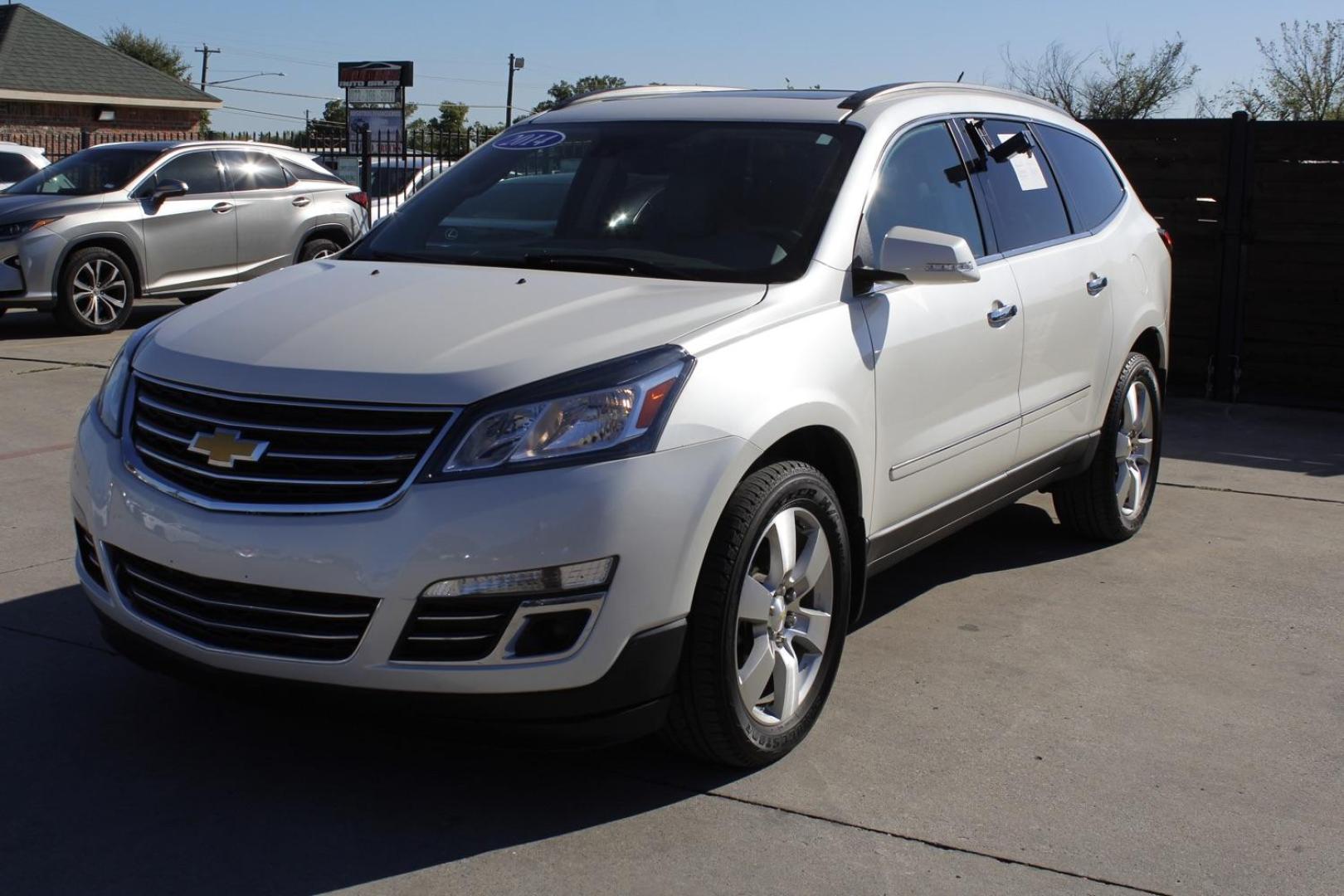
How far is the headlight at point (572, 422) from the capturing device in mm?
3252

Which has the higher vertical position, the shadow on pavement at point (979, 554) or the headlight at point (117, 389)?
the headlight at point (117, 389)

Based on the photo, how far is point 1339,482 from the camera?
24.8 ft

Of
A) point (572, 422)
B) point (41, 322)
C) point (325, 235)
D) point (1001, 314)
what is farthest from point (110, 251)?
point (572, 422)

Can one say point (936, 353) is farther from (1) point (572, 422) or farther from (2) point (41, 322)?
(2) point (41, 322)

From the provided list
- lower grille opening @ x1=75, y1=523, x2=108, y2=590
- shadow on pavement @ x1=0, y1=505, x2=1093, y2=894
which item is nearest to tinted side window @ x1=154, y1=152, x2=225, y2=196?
shadow on pavement @ x1=0, y1=505, x2=1093, y2=894

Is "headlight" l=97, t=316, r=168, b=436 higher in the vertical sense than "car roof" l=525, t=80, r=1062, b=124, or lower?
lower

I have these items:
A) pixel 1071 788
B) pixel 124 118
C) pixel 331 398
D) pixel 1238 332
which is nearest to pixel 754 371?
pixel 331 398

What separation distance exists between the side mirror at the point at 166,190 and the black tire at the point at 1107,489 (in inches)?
360

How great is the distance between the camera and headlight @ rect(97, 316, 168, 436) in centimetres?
379

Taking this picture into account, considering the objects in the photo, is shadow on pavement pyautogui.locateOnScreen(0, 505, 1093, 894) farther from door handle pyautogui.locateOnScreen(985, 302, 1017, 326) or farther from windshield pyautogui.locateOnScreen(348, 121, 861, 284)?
door handle pyautogui.locateOnScreen(985, 302, 1017, 326)

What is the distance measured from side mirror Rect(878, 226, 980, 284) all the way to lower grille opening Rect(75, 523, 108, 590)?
2.27 metres

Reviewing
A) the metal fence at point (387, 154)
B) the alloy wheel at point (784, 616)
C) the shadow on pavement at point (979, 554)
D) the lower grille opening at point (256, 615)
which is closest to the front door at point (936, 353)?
the alloy wheel at point (784, 616)

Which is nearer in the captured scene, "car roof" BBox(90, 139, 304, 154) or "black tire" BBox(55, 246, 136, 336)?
"black tire" BBox(55, 246, 136, 336)

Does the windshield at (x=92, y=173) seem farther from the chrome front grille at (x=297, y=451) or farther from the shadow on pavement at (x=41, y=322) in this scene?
the chrome front grille at (x=297, y=451)
